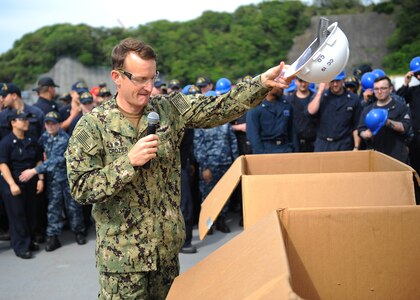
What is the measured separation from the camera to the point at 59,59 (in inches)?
961

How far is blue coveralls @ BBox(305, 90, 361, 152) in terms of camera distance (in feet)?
21.6

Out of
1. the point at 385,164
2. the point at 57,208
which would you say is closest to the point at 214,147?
the point at 57,208

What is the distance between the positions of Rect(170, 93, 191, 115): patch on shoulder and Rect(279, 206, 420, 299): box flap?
35.8 inches

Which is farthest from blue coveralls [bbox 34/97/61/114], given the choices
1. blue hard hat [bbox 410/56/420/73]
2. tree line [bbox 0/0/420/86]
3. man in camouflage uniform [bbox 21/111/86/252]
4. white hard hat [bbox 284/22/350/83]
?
tree line [bbox 0/0/420/86]

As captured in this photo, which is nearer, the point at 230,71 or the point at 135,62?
the point at 135,62

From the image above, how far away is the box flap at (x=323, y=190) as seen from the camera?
261 centimetres

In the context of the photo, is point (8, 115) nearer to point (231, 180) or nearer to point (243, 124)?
point (243, 124)

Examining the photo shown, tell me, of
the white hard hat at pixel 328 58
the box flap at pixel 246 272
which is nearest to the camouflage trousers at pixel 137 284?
the box flap at pixel 246 272

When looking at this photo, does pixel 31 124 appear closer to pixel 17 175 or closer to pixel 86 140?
pixel 17 175

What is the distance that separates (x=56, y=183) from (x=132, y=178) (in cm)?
498

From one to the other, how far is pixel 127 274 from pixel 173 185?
47cm

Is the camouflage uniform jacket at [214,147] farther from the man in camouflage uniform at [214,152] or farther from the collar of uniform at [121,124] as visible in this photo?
the collar of uniform at [121,124]

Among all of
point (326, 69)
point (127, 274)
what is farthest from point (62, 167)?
point (326, 69)

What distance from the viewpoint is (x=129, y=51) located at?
2.37 meters
